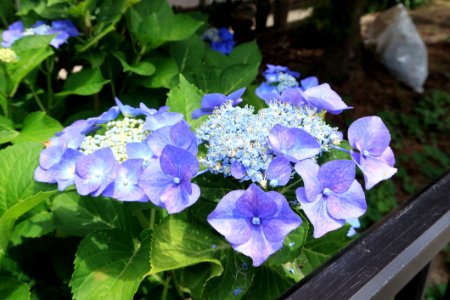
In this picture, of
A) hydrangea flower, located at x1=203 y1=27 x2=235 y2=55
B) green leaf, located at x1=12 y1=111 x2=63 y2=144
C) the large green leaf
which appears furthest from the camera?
hydrangea flower, located at x1=203 y1=27 x2=235 y2=55

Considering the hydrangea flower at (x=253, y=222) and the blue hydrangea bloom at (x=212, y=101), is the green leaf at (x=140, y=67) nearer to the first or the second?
the blue hydrangea bloom at (x=212, y=101)

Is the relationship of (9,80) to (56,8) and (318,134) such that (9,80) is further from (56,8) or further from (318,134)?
(318,134)

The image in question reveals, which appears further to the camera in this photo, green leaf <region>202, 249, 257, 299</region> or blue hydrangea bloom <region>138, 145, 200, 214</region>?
green leaf <region>202, 249, 257, 299</region>

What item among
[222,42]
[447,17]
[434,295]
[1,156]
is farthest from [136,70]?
[447,17]

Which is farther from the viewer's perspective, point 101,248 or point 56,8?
point 56,8

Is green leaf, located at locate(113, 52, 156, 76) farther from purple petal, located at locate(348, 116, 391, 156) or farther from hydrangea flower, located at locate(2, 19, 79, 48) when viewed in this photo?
purple petal, located at locate(348, 116, 391, 156)

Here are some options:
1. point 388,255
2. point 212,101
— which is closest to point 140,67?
point 212,101

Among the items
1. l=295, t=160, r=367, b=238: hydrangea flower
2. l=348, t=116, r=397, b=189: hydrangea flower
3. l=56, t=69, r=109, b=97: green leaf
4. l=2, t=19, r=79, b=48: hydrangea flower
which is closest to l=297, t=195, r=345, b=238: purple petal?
l=295, t=160, r=367, b=238: hydrangea flower
